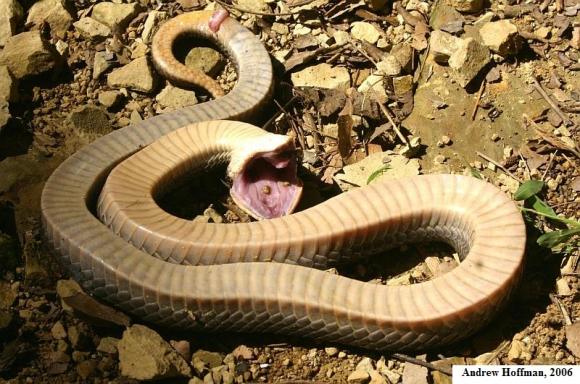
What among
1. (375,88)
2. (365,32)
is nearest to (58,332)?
(375,88)

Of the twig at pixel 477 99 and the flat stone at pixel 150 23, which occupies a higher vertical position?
the flat stone at pixel 150 23

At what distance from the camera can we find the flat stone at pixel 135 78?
547 centimetres

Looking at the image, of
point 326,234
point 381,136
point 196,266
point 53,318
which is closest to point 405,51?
point 381,136

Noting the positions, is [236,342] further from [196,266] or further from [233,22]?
[233,22]

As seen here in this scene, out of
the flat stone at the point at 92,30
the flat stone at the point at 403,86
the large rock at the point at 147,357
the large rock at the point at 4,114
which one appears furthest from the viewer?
the flat stone at the point at 92,30

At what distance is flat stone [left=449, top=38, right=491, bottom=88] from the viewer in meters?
5.31

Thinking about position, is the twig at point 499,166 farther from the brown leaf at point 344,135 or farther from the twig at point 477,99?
the brown leaf at point 344,135

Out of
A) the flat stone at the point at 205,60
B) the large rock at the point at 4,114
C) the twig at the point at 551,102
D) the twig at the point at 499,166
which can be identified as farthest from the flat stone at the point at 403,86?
the large rock at the point at 4,114

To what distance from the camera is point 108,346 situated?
4.21 m

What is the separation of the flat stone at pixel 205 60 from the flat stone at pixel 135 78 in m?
0.38

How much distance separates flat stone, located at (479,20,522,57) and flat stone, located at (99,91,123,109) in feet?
9.13

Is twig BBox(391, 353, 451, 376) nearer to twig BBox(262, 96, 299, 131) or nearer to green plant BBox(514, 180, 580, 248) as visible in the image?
green plant BBox(514, 180, 580, 248)

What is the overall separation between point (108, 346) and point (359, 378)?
148 cm

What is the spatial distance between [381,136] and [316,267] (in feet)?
4.00
